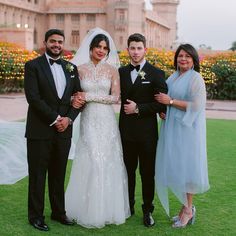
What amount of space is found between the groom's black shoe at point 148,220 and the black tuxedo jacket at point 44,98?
1.11 metres

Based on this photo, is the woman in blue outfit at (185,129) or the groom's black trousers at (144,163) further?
the groom's black trousers at (144,163)

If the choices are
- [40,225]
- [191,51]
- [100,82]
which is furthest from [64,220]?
[191,51]

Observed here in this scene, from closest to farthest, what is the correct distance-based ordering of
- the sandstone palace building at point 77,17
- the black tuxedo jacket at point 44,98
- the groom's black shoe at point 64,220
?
the black tuxedo jacket at point 44,98 → the groom's black shoe at point 64,220 → the sandstone palace building at point 77,17

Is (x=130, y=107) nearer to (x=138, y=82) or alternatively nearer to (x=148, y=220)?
(x=138, y=82)

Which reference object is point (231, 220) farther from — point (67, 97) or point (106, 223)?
point (67, 97)

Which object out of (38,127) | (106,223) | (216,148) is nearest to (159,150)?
(106,223)

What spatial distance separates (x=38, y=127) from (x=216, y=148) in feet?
16.0

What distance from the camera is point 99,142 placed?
4395 mm

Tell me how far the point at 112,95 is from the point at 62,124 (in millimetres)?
555

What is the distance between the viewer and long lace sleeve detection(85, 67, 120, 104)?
4.34 metres

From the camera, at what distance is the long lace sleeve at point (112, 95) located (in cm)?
434

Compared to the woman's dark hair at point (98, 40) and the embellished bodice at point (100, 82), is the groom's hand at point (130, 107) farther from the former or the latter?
the woman's dark hair at point (98, 40)

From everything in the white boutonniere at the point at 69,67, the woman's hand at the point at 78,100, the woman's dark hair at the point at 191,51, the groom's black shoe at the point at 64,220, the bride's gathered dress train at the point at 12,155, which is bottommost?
the groom's black shoe at the point at 64,220

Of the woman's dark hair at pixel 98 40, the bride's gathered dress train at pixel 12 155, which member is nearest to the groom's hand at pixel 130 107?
the woman's dark hair at pixel 98 40
